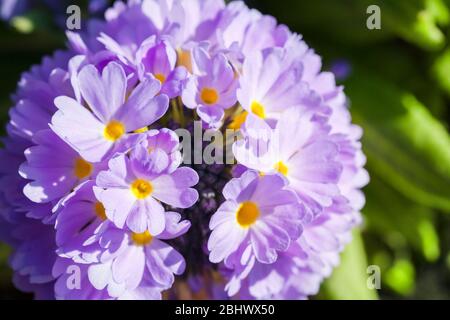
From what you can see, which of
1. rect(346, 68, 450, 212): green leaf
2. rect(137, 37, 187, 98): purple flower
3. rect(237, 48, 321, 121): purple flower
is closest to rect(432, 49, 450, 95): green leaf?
rect(346, 68, 450, 212): green leaf

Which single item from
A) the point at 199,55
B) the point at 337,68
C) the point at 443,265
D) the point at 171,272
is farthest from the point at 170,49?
the point at 443,265

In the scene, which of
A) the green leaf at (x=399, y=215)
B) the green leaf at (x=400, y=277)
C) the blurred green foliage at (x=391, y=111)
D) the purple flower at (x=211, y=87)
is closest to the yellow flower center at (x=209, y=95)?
the purple flower at (x=211, y=87)

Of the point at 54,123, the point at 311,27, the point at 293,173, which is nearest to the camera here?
the point at 54,123

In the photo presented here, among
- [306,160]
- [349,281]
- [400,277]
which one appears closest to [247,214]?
[306,160]

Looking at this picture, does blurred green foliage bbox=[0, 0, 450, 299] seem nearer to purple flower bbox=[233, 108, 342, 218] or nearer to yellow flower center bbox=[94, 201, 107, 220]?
purple flower bbox=[233, 108, 342, 218]
